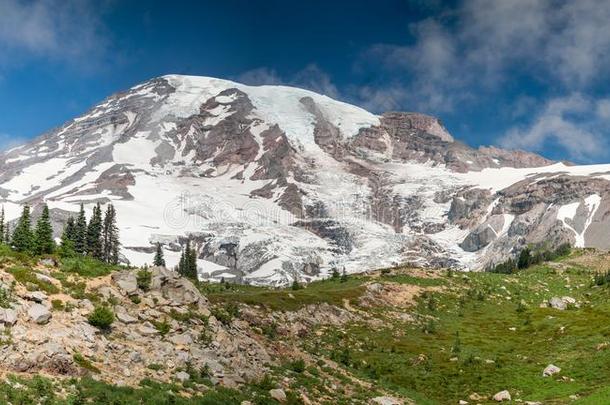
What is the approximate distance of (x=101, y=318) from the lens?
31.0 meters

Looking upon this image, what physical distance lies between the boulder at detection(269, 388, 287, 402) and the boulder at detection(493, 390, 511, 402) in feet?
59.3

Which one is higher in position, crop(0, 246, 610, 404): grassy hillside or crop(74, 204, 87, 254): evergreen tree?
crop(74, 204, 87, 254): evergreen tree

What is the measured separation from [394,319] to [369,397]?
2697 cm

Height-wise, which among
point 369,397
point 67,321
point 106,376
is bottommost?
point 369,397

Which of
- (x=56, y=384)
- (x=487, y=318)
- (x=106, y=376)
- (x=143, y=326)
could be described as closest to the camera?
(x=56, y=384)

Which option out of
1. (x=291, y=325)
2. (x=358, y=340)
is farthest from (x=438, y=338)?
(x=291, y=325)

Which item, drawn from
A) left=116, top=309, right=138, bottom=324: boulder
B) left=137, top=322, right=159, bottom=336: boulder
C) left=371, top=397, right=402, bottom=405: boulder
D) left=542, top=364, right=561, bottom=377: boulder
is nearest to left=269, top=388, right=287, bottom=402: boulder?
left=137, top=322, right=159, bottom=336: boulder

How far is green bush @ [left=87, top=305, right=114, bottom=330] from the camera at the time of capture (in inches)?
1219

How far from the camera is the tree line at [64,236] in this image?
172 ft

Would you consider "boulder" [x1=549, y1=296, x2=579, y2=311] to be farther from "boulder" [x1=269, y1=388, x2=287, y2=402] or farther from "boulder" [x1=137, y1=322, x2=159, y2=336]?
"boulder" [x1=137, y1=322, x2=159, y2=336]

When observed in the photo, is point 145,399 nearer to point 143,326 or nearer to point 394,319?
point 143,326

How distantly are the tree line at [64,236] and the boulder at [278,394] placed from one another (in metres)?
21.4

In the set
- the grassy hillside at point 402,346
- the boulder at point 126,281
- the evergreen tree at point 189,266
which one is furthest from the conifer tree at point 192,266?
the boulder at point 126,281

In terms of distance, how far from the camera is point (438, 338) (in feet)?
200
